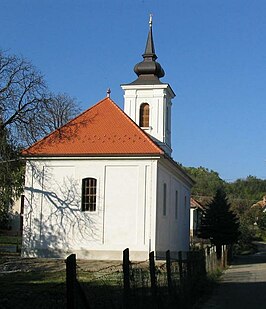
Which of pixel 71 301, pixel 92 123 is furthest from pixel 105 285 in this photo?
pixel 92 123

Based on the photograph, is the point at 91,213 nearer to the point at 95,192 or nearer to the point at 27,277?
the point at 95,192

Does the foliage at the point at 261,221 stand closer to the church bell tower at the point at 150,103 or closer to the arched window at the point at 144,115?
the church bell tower at the point at 150,103

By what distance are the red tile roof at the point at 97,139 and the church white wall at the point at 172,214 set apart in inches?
73.3

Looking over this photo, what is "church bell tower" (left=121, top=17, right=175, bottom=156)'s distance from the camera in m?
35.8

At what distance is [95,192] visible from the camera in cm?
2861

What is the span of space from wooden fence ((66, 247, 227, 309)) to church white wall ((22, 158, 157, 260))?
12695 mm

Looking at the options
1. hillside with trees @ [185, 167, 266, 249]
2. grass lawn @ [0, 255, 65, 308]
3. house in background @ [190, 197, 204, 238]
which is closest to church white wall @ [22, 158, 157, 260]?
grass lawn @ [0, 255, 65, 308]

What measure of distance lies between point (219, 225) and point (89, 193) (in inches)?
694

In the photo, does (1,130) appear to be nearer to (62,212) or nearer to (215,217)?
(62,212)

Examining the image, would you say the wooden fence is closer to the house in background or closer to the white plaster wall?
the white plaster wall

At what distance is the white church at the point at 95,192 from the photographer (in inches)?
1090

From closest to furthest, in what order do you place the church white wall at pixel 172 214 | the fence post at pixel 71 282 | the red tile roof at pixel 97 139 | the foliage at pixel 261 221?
the fence post at pixel 71 282 < the red tile roof at pixel 97 139 < the church white wall at pixel 172 214 < the foliage at pixel 261 221

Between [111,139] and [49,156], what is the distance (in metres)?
3.54

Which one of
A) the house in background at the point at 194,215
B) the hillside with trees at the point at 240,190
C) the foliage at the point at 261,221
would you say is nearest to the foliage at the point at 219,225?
the house in background at the point at 194,215
